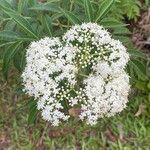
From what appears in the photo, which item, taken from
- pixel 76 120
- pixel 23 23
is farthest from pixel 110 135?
pixel 23 23

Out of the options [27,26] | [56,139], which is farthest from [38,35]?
[56,139]

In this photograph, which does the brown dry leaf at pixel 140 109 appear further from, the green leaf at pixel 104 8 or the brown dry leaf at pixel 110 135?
the green leaf at pixel 104 8

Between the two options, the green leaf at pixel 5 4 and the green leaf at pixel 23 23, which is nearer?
the green leaf at pixel 23 23

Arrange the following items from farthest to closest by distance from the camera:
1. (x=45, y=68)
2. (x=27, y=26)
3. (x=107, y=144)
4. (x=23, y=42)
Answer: (x=107, y=144) → (x=23, y=42) → (x=27, y=26) → (x=45, y=68)

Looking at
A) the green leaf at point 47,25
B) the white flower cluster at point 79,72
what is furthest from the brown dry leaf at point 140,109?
the green leaf at point 47,25

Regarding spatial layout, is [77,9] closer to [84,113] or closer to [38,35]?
[38,35]

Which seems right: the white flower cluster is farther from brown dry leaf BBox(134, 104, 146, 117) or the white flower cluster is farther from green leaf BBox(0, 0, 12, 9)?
brown dry leaf BBox(134, 104, 146, 117)
